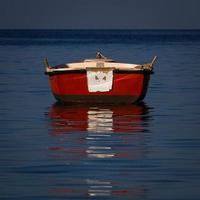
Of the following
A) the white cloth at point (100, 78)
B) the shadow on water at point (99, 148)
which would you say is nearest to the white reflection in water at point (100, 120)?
the shadow on water at point (99, 148)

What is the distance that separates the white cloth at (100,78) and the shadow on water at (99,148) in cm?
57

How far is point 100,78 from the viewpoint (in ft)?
118

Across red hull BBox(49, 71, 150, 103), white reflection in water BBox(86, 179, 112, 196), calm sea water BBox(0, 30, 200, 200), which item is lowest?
white reflection in water BBox(86, 179, 112, 196)

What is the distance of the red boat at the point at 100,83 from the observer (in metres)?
35.8

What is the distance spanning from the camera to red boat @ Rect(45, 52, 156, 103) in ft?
118

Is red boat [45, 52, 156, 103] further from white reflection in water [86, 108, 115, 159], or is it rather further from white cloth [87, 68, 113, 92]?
white reflection in water [86, 108, 115, 159]

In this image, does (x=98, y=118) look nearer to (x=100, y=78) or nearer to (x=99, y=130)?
(x=99, y=130)

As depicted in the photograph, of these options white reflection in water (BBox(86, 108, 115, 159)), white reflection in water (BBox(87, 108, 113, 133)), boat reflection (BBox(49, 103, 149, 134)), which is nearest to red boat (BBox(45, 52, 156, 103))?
boat reflection (BBox(49, 103, 149, 134))

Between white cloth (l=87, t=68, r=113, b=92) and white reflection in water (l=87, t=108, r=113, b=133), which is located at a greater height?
white cloth (l=87, t=68, r=113, b=92)

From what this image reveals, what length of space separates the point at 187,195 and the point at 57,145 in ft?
22.1

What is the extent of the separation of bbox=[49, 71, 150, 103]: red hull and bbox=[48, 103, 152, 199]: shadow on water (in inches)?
11.2

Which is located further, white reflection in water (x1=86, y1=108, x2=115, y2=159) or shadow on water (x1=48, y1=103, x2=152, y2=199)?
white reflection in water (x1=86, y1=108, x2=115, y2=159)

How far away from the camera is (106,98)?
3644cm

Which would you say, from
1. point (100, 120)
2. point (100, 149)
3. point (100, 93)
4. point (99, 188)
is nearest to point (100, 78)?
point (100, 93)
